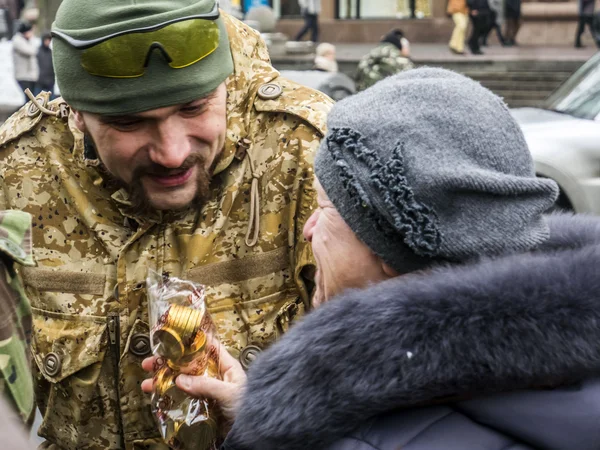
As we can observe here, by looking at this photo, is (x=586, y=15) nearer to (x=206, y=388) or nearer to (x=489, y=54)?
(x=489, y=54)

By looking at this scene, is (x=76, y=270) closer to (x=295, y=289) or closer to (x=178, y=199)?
(x=178, y=199)

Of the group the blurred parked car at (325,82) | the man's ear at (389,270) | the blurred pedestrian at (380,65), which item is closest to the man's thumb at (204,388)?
the man's ear at (389,270)

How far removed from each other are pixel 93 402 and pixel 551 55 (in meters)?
18.7

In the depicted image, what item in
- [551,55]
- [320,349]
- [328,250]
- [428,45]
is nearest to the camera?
[320,349]

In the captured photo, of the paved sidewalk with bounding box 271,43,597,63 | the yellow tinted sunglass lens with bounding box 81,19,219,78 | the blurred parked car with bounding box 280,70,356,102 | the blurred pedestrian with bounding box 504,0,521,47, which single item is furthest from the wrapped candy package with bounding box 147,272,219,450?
the blurred pedestrian with bounding box 504,0,521,47

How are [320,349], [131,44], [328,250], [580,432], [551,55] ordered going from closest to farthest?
[580,432] < [320,349] < [328,250] < [131,44] < [551,55]

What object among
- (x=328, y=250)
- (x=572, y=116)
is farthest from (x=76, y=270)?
(x=572, y=116)

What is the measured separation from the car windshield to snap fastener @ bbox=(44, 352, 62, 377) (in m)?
5.71

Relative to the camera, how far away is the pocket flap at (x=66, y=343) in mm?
2504

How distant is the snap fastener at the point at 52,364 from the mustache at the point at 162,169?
546mm

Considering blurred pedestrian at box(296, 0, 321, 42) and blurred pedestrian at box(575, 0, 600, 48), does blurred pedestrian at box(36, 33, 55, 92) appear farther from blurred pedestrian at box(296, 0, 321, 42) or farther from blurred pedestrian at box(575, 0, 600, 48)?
blurred pedestrian at box(575, 0, 600, 48)

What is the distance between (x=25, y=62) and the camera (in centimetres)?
1477

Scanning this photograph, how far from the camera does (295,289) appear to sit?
256cm

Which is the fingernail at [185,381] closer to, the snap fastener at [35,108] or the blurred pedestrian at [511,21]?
the snap fastener at [35,108]
